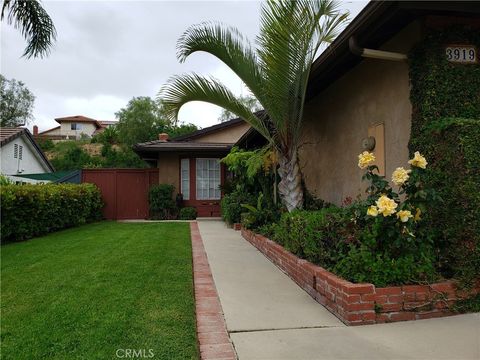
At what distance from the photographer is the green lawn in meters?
3.18

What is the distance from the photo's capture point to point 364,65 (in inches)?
242

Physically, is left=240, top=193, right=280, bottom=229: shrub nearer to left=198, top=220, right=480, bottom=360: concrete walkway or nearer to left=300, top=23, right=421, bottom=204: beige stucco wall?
left=300, top=23, right=421, bottom=204: beige stucco wall

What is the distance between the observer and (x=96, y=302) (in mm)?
4336

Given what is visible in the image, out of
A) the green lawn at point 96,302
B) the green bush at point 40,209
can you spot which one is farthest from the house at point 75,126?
the green lawn at point 96,302

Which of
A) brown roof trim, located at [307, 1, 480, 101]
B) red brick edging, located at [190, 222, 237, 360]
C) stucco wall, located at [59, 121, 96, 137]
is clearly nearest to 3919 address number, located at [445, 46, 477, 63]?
brown roof trim, located at [307, 1, 480, 101]

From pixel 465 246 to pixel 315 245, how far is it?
1633mm

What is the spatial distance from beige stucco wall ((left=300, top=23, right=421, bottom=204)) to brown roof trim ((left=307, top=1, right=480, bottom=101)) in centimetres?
23

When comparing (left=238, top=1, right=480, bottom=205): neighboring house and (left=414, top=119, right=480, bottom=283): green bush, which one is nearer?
(left=414, top=119, right=480, bottom=283): green bush

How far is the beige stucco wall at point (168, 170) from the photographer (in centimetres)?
1582

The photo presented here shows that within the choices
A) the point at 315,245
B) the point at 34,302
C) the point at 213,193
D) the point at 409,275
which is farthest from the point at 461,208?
the point at 213,193

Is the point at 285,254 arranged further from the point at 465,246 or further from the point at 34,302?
the point at 34,302

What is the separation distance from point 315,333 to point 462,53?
366 cm

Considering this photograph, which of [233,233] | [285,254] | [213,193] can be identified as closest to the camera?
[285,254]

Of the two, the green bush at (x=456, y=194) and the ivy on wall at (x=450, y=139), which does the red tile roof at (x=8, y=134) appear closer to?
the ivy on wall at (x=450, y=139)
